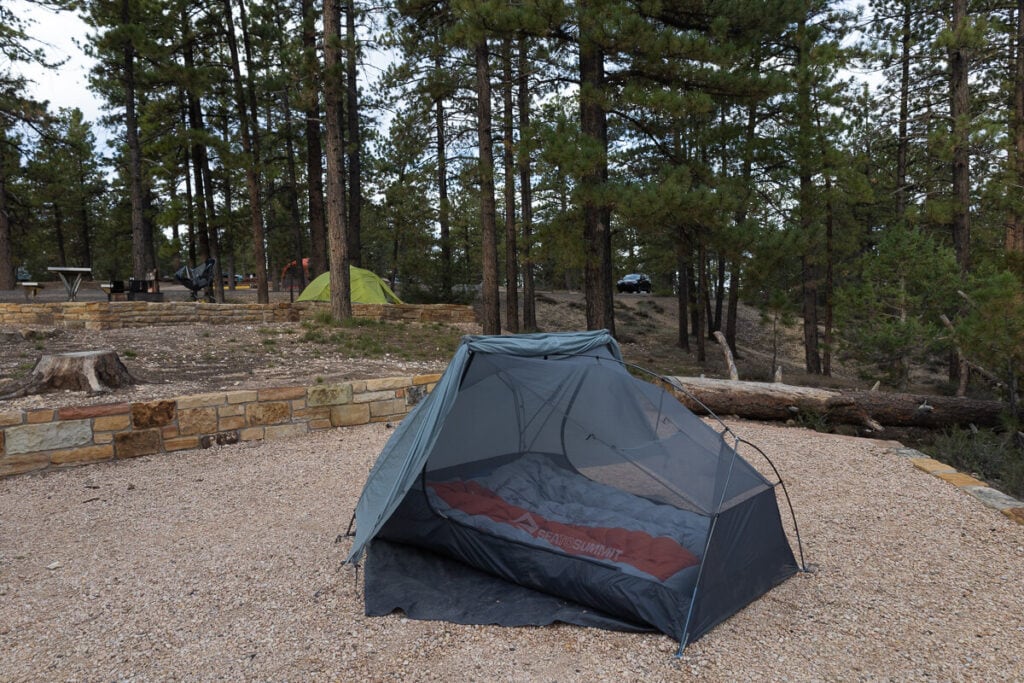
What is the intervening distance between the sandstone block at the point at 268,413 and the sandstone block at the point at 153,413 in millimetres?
706

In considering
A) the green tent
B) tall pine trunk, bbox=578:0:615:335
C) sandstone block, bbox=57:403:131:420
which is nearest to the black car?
the green tent

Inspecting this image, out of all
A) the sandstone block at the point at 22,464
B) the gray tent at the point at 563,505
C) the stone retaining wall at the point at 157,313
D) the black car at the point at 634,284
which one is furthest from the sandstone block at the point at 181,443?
the black car at the point at 634,284

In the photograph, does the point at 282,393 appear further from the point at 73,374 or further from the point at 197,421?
the point at 73,374

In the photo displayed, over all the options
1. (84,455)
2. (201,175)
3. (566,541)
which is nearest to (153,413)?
(84,455)

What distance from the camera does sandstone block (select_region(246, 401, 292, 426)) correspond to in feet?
20.8

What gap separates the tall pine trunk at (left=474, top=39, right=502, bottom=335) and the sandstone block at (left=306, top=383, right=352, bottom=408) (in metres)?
4.40

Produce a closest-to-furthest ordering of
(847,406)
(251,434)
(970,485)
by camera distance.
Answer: (970,485) < (251,434) < (847,406)

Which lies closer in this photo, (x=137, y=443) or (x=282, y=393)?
(x=137, y=443)

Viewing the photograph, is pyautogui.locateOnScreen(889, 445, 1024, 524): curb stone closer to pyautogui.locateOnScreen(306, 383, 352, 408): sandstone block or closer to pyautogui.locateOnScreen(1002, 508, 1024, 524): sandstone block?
pyautogui.locateOnScreen(1002, 508, 1024, 524): sandstone block

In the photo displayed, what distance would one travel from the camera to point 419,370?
27.9 ft

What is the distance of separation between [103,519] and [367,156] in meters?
21.5

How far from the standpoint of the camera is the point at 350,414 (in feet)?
22.7

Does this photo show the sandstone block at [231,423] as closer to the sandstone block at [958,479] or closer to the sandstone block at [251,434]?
the sandstone block at [251,434]

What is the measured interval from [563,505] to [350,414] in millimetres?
3631
